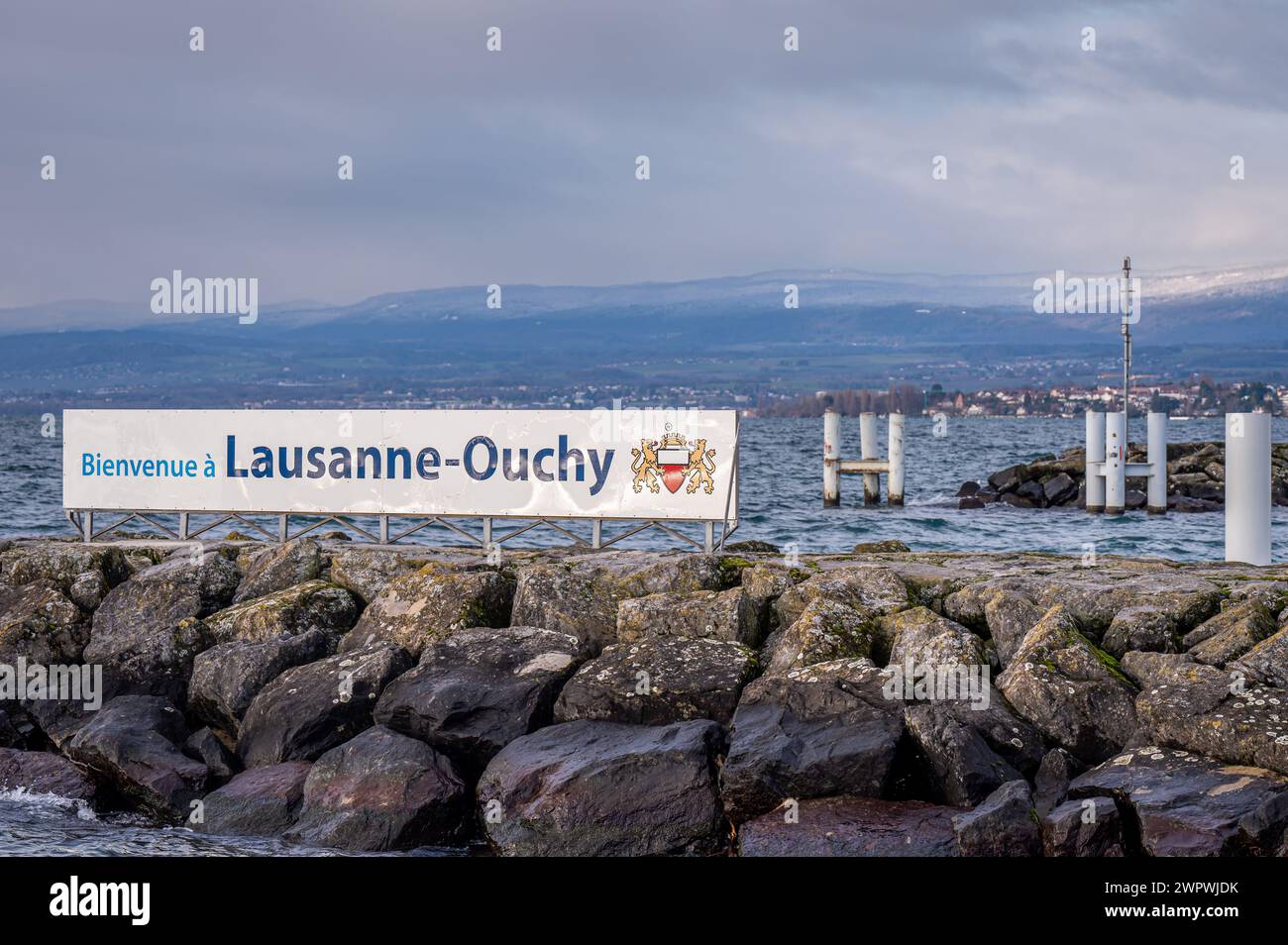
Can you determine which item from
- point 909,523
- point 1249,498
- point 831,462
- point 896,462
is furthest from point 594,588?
point 896,462

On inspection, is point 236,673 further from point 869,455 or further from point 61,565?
point 869,455

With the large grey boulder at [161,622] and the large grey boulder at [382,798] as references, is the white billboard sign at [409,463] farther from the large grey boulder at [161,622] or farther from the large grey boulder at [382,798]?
the large grey boulder at [382,798]

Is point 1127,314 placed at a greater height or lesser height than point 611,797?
greater

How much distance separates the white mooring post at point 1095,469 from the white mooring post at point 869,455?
7.68 meters

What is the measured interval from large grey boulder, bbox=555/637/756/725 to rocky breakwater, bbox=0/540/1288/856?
3 centimetres

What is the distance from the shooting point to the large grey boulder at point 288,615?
51.9ft

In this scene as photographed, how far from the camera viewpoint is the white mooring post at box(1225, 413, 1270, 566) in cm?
2238

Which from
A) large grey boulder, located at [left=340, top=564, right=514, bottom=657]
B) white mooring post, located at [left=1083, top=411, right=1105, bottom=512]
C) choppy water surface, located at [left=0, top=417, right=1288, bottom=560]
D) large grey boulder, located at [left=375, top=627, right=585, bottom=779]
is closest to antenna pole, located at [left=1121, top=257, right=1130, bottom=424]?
white mooring post, located at [left=1083, top=411, right=1105, bottom=512]

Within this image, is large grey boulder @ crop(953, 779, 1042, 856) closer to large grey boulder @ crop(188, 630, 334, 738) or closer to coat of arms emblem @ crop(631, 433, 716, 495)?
large grey boulder @ crop(188, 630, 334, 738)

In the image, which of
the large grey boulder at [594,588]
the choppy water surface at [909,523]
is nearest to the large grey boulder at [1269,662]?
the large grey boulder at [594,588]

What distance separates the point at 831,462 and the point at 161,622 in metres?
34.2

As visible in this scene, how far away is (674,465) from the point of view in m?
18.0

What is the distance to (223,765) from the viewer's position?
1372cm
